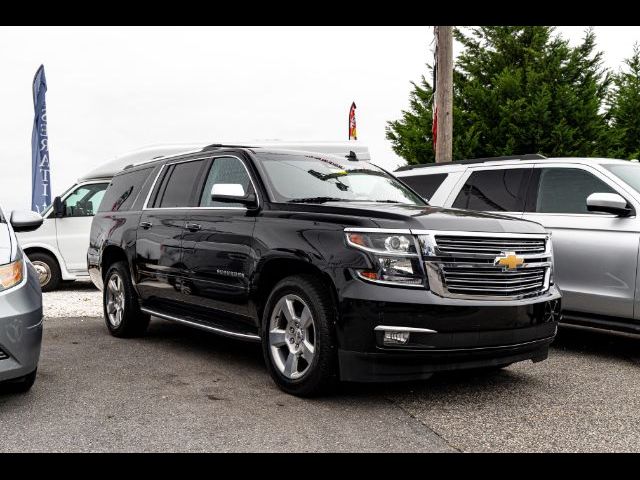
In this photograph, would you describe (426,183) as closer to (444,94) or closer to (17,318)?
(444,94)

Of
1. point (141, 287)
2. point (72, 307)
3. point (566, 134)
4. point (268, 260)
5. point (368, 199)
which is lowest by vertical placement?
point (72, 307)

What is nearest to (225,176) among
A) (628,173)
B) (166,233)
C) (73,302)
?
(166,233)

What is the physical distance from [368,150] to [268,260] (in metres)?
7.31

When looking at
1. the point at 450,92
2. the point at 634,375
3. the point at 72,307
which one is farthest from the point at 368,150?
the point at 634,375

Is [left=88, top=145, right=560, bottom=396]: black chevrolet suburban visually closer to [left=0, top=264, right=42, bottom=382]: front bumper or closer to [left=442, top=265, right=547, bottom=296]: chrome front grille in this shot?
[left=442, top=265, right=547, bottom=296]: chrome front grille

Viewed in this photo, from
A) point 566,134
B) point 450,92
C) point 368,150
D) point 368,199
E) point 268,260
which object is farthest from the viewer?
point 566,134

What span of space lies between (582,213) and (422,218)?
259cm

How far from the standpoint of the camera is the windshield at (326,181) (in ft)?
18.6

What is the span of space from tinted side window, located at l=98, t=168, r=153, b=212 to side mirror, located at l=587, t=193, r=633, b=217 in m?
4.33

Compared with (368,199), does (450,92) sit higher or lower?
higher
